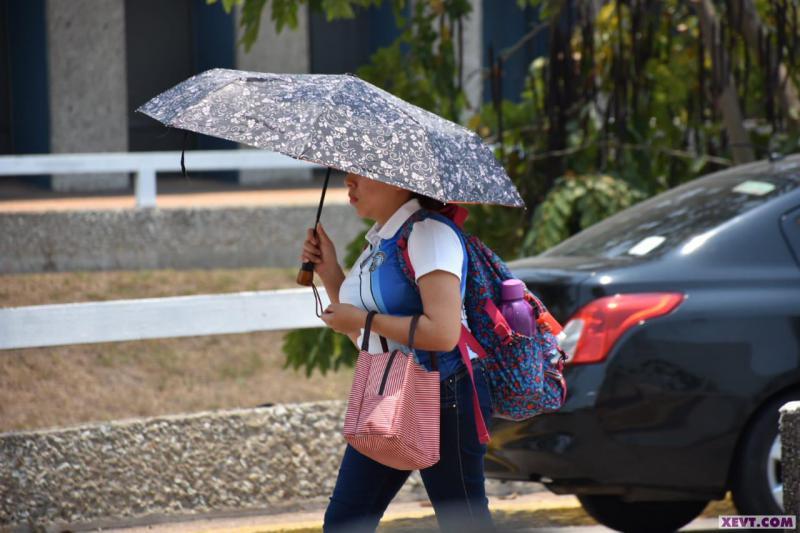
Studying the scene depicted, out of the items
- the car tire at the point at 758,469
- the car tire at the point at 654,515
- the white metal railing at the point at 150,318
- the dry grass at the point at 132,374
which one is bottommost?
the dry grass at the point at 132,374

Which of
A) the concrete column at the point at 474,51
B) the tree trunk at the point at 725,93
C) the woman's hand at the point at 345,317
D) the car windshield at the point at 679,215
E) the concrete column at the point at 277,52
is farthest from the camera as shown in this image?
the concrete column at the point at 474,51

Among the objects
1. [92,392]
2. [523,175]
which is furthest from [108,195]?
[523,175]

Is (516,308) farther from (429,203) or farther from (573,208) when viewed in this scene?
(573,208)

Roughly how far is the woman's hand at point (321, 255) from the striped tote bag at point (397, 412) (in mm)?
354

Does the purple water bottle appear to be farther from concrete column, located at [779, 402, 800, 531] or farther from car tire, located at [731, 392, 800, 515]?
car tire, located at [731, 392, 800, 515]

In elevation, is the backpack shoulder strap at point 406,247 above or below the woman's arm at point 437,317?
above

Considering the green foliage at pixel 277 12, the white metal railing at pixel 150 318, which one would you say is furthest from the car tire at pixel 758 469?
the green foliage at pixel 277 12

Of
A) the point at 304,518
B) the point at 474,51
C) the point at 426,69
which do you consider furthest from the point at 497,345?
the point at 474,51

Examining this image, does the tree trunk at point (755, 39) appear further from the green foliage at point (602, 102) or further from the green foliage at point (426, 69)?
the green foliage at point (426, 69)

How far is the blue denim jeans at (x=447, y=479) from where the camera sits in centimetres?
410

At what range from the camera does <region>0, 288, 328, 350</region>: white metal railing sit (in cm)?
636

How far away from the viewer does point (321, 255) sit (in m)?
4.32

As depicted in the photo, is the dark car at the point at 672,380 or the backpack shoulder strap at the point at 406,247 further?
the dark car at the point at 672,380

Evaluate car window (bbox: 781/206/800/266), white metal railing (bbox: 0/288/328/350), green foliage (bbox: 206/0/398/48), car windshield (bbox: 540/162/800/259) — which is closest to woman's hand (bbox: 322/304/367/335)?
car windshield (bbox: 540/162/800/259)
